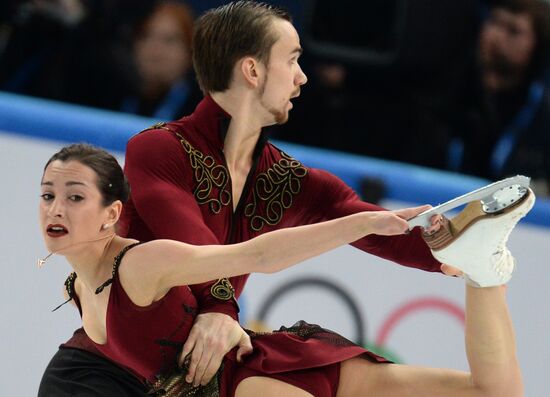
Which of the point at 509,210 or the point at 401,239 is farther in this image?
the point at 401,239

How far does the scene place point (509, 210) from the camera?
284cm

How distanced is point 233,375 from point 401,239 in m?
0.59

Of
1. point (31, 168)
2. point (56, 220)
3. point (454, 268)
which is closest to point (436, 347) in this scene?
point (454, 268)

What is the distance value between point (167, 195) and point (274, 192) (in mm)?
338

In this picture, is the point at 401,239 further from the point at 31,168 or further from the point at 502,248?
the point at 31,168

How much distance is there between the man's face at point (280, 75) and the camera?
320cm

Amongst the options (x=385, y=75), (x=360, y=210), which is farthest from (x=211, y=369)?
(x=385, y=75)

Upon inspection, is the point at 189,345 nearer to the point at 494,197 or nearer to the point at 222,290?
the point at 222,290

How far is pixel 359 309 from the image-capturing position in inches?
164

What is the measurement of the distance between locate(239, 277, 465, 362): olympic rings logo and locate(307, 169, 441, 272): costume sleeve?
77cm

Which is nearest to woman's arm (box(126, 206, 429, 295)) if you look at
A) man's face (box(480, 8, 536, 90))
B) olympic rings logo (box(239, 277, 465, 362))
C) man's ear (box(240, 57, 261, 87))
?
man's ear (box(240, 57, 261, 87))

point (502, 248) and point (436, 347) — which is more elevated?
point (502, 248)

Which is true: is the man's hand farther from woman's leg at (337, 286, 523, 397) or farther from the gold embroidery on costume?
woman's leg at (337, 286, 523, 397)

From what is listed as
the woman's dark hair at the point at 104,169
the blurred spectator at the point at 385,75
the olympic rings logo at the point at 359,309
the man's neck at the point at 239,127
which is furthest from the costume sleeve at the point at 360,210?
the blurred spectator at the point at 385,75
